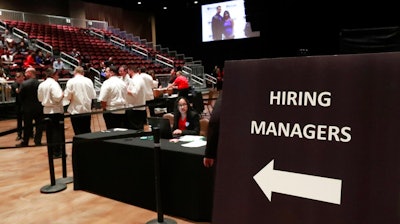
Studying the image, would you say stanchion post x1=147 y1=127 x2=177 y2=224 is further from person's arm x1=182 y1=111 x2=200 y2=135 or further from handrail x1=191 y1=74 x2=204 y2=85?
handrail x1=191 y1=74 x2=204 y2=85

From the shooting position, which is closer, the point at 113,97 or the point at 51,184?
the point at 51,184

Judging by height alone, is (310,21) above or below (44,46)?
below

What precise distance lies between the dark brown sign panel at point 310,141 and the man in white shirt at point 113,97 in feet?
14.1

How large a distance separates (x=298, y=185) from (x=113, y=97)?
4679 mm

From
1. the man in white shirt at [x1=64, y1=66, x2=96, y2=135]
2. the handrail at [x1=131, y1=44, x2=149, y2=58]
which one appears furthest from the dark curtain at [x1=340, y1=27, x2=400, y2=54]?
the handrail at [x1=131, y1=44, x2=149, y2=58]

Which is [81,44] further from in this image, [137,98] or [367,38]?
[367,38]

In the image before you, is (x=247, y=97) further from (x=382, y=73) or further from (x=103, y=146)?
(x=103, y=146)

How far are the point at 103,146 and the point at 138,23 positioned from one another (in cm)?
2098

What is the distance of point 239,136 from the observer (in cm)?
152

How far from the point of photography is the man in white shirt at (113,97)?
18.4 ft

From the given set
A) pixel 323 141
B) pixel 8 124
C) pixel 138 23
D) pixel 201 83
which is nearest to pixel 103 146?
pixel 323 141

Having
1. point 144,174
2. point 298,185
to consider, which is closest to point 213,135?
point 298,185

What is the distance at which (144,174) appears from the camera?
11.1 feet

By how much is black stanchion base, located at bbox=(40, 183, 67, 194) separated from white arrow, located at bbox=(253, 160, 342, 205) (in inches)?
127
